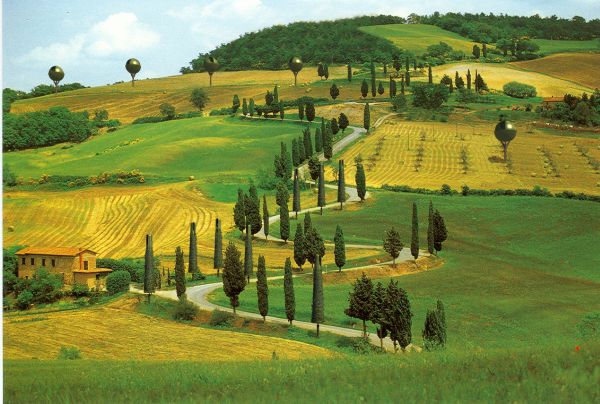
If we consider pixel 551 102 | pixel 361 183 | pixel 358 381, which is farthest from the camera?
pixel 551 102

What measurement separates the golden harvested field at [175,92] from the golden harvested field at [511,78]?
20.0 meters

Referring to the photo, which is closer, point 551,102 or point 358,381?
point 358,381

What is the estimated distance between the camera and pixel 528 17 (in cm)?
17025

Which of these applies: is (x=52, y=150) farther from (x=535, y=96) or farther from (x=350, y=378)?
(x=350, y=378)

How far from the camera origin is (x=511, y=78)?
146750mm

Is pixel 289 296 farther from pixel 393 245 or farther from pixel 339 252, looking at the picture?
pixel 393 245

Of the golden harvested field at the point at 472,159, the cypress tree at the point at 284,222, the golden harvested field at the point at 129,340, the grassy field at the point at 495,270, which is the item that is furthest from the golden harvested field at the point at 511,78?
the golden harvested field at the point at 129,340

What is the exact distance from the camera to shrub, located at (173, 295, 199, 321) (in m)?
49.7

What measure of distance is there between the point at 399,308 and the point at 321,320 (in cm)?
715

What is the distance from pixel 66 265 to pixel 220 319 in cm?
1810

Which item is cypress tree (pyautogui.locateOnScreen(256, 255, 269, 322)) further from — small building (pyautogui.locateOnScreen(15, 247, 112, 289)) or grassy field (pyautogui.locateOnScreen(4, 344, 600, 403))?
grassy field (pyautogui.locateOnScreen(4, 344, 600, 403))

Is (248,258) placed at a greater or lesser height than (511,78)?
lesser

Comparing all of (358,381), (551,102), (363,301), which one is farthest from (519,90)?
(358,381)

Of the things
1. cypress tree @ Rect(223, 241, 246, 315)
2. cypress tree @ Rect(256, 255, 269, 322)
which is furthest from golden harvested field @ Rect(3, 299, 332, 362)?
cypress tree @ Rect(223, 241, 246, 315)
